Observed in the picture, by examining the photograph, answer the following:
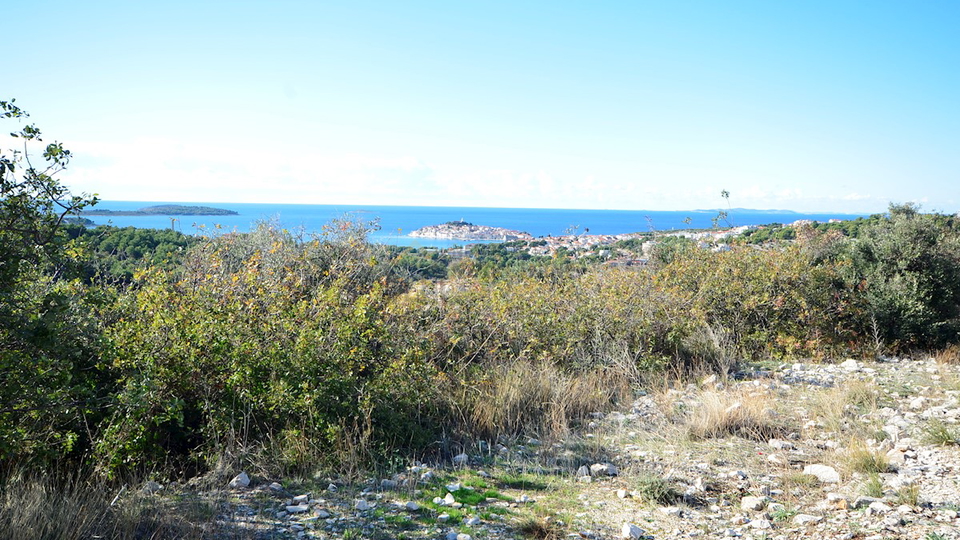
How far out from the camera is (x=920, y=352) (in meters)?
10.3

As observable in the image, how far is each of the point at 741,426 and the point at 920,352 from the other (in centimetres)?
650

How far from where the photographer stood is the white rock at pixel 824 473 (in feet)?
15.8

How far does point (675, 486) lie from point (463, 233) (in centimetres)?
1673

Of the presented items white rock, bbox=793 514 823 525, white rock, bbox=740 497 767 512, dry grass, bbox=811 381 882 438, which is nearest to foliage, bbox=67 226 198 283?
white rock, bbox=740 497 767 512

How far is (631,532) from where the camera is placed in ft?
12.8

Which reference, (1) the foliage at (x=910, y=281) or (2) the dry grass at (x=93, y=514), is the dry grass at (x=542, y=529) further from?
(1) the foliage at (x=910, y=281)

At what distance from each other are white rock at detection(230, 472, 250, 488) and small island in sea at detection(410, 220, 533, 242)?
14.6 metres

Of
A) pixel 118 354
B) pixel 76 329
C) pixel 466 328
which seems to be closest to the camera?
pixel 76 329

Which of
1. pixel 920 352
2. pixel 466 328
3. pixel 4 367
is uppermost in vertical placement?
pixel 4 367

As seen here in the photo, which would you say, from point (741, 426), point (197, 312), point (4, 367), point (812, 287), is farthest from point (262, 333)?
point (812, 287)

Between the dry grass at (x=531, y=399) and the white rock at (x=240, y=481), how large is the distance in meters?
2.24

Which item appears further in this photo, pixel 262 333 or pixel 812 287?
pixel 812 287

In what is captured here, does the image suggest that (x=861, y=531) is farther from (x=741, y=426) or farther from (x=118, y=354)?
(x=118, y=354)

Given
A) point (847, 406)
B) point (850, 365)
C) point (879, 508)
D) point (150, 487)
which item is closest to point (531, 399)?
point (879, 508)
